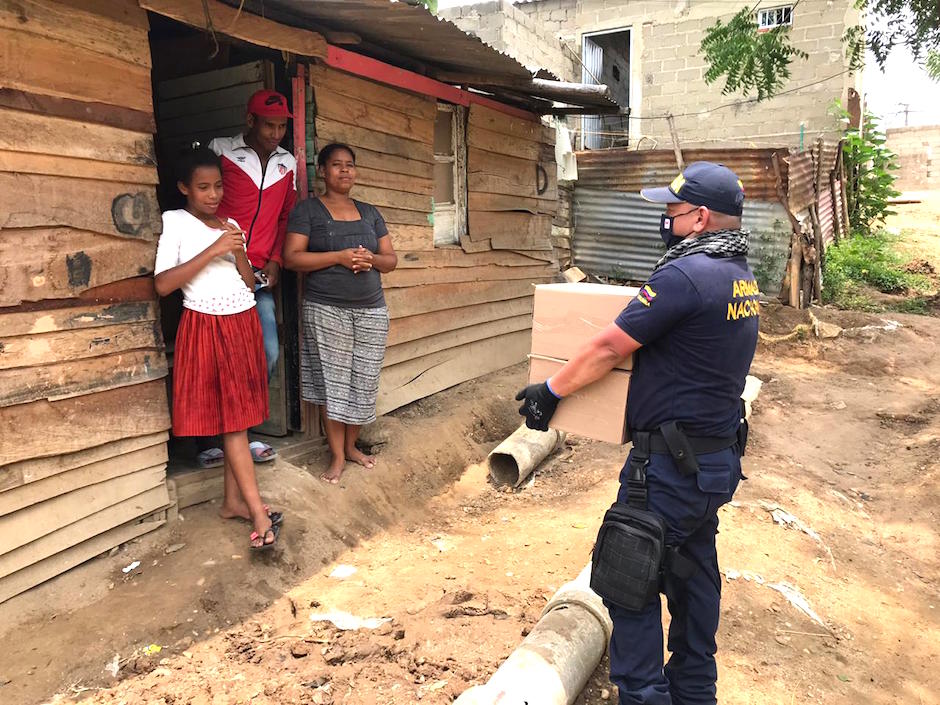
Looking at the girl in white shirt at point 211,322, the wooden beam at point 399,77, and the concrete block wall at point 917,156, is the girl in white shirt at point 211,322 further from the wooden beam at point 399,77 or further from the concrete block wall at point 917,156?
the concrete block wall at point 917,156

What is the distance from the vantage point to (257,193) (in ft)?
13.2

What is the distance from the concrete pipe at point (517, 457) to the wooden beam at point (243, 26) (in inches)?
123

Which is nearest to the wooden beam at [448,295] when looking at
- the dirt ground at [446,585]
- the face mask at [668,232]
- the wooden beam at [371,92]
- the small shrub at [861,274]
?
the dirt ground at [446,585]

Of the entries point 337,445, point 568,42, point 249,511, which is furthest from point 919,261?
point 249,511

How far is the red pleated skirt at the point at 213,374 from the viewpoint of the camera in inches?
135

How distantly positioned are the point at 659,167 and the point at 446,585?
8.40 metres

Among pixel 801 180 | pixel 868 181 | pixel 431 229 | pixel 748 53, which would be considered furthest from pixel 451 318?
pixel 868 181

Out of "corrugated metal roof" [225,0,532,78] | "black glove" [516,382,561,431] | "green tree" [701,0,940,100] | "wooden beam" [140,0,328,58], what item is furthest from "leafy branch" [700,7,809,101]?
"black glove" [516,382,561,431]

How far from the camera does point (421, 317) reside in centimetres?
593

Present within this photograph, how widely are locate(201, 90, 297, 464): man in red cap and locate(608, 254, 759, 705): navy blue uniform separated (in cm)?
252

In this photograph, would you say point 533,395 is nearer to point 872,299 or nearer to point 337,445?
point 337,445

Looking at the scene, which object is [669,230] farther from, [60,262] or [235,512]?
[235,512]

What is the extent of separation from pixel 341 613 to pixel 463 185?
4.29 m

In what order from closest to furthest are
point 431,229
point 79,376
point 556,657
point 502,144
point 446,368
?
point 556,657
point 79,376
point 431,229
point 446,368
point 502,144
